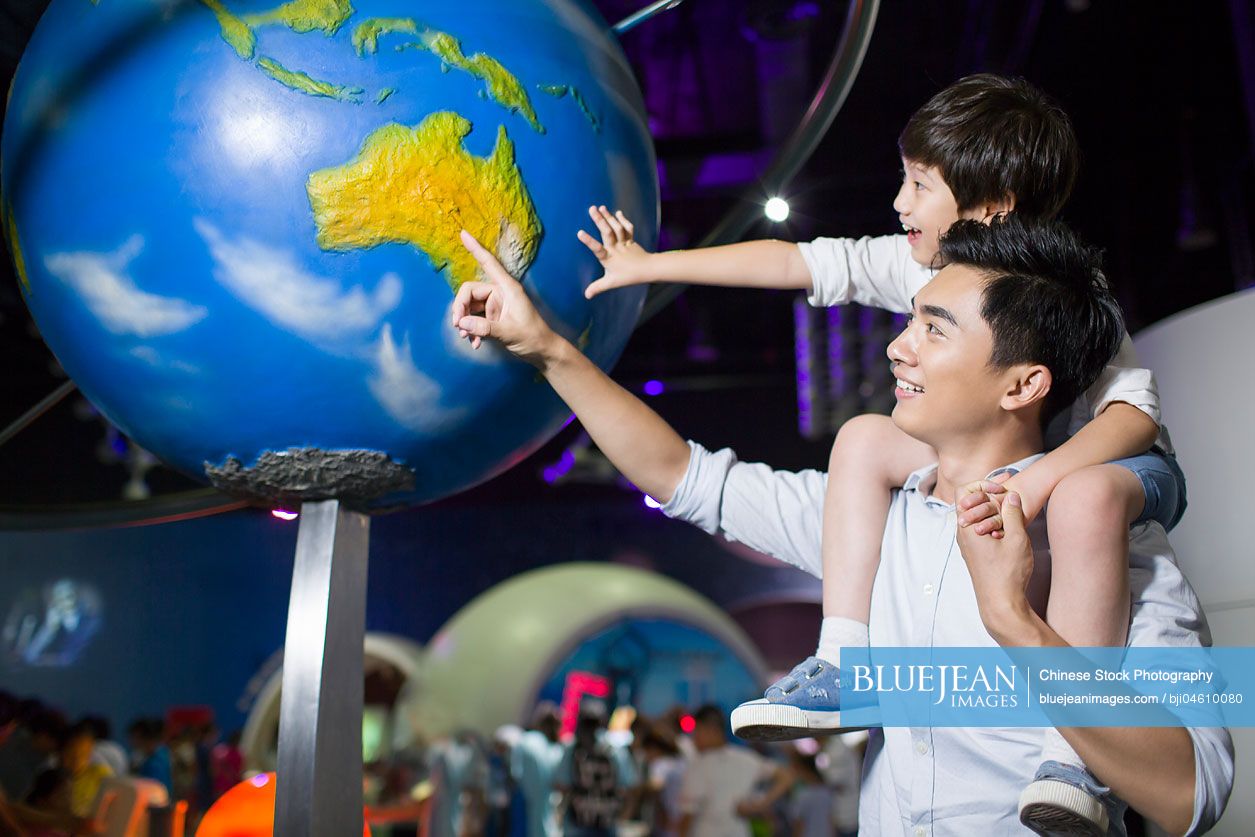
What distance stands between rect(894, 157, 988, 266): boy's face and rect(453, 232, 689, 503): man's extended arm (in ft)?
1.56

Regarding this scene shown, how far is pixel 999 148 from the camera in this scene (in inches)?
64.3

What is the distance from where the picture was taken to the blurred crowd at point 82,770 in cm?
480

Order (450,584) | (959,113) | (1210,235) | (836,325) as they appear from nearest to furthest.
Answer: (959,113)
(1210,235)
(836,325)
(450,584)

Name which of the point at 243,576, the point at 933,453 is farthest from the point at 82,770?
the point at 243,576

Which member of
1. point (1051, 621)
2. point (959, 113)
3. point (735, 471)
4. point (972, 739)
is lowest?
point (972, 739)

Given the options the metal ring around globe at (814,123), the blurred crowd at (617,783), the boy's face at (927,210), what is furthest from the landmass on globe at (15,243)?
the blurred crowd at (617,783)

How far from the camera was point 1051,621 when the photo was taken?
132 centimetres

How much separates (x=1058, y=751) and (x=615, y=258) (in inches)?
34.3

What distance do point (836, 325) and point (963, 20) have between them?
127 inches

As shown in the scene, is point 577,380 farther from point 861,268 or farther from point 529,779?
point 529,779

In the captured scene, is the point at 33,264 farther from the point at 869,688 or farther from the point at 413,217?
the point at 869,688

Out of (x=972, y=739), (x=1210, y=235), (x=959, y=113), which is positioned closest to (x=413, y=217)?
(x=959, y=113)

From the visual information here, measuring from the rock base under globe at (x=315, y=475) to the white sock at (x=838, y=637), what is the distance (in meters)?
0.66

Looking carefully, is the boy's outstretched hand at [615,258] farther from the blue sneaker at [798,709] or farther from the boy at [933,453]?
the blue sneaker at [798,709]
